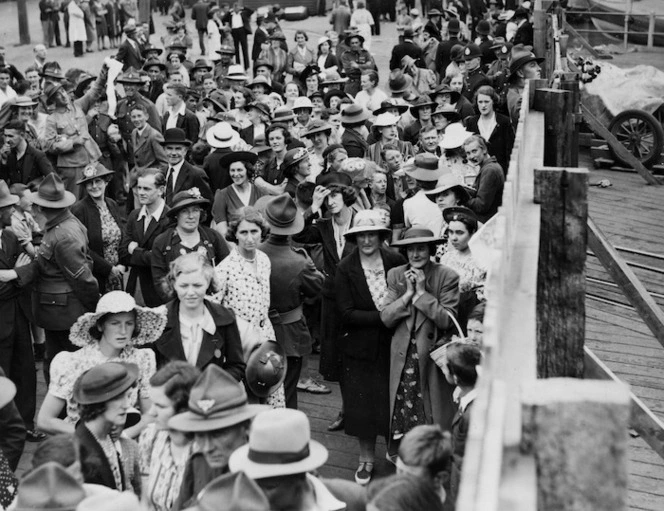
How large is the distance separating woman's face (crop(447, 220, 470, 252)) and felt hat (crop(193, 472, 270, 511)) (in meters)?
4.53

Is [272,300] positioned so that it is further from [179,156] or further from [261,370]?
[179,156]

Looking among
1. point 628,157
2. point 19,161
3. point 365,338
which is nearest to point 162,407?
point 365,338

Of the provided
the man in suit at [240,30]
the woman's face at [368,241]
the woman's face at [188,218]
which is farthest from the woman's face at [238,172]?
the man in suit at [240,30]

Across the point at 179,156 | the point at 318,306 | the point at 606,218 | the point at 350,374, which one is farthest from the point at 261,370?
the point at 606,218

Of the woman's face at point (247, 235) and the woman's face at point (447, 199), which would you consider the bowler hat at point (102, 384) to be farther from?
the woman's face at point (447, 199)

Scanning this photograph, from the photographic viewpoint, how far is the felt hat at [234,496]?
3113 millimetres

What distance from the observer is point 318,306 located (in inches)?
380

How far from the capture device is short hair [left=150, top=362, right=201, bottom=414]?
4.94 m

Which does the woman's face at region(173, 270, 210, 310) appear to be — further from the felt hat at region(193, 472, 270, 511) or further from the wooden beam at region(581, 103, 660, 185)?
the wooden beam at region(581, 103, 660, 185)

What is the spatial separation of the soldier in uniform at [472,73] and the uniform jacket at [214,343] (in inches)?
301

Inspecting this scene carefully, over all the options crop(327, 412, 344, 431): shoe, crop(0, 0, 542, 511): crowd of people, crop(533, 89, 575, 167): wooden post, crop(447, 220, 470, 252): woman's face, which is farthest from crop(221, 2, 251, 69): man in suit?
crop(533, 89, 575, 167): wooden post

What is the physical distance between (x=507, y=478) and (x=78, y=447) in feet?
10.9

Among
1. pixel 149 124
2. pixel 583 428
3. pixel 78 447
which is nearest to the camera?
pixel 583 428

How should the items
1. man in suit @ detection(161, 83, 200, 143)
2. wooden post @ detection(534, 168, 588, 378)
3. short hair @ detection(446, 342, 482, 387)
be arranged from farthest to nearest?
1. man in suit @ detection(161, 83, 200, 143)
2. short hair @ detection(446, 342, 482, 387)
3. wooden post @ detection(534, 168, 588, 378)
